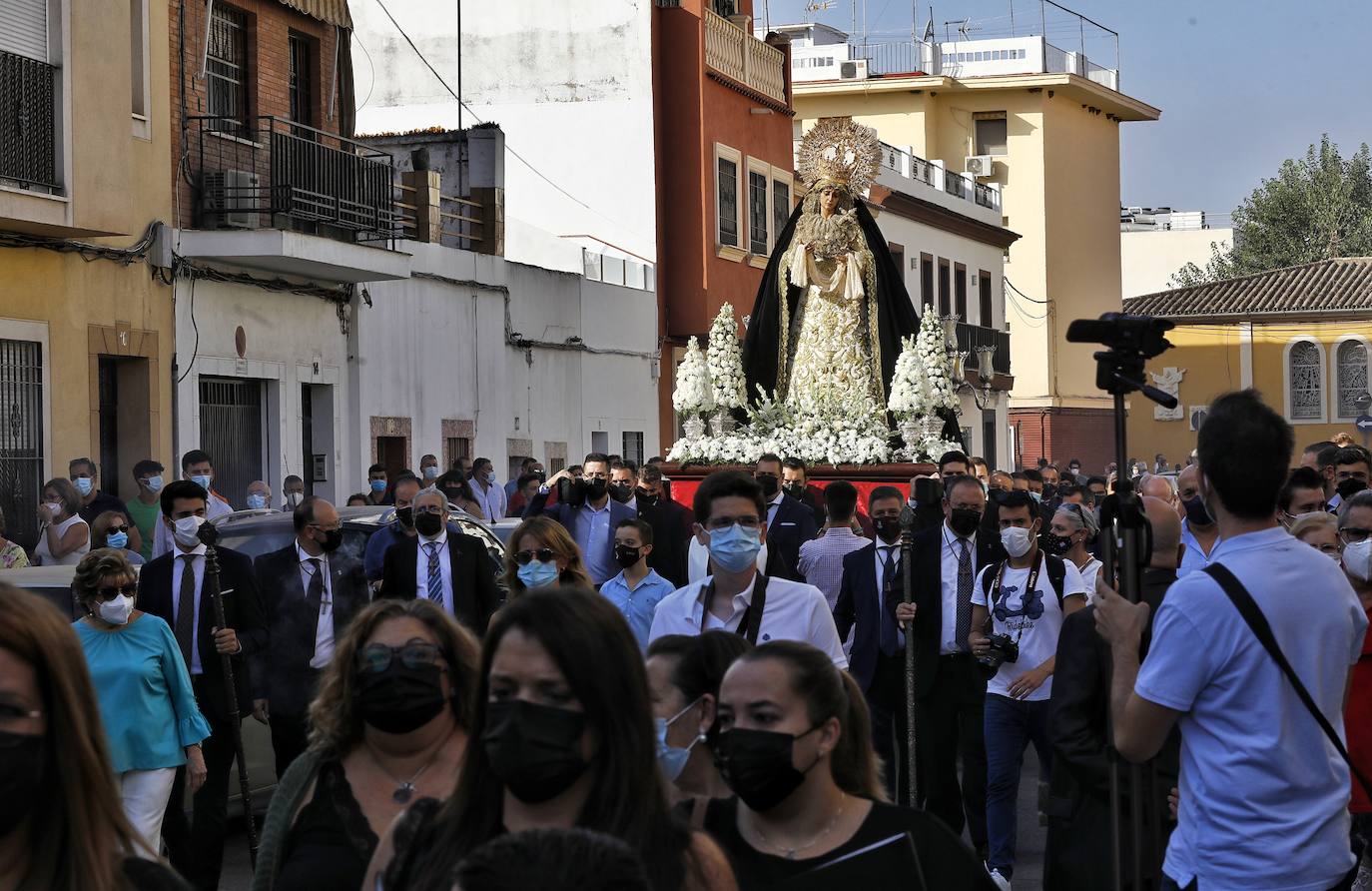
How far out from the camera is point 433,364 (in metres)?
25.2

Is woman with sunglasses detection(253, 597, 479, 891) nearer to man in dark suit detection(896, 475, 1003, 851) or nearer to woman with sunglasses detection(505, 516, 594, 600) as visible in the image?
woman with sunglasses detection(505, 516, 594, 600)

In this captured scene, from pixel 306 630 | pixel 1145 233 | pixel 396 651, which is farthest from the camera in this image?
pixel 1145 233

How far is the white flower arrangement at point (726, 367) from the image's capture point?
69.7 ft

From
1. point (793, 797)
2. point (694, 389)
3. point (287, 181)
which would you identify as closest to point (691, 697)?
point (793, 797)

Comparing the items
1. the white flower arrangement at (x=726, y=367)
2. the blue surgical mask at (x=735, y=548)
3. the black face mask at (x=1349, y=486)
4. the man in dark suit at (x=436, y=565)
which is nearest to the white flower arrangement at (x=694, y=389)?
the white flower arrangement at (x=726, y=367)

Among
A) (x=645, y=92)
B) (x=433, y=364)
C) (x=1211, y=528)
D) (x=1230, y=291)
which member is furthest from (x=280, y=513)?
(x=1230, y=291)

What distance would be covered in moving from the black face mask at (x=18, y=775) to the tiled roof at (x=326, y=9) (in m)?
20.0

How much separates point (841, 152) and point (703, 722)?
54.8ft

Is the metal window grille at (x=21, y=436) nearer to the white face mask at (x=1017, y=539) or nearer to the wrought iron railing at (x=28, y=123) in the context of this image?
the wrought iron railing at (x=28, y=123)

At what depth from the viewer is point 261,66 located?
2177 centimetres

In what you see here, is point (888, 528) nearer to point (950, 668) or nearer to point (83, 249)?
point (950, 668)

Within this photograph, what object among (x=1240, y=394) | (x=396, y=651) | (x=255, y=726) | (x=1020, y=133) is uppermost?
(x=1020, y=133)

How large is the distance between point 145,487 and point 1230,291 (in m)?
45.9

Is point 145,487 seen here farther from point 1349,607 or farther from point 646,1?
point 646,1
